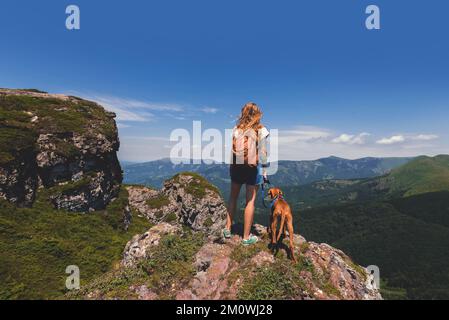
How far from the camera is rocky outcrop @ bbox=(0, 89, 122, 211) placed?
247 ft

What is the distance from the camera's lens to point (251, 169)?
12.5 meters

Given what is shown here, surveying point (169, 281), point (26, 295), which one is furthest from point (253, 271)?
point (26, 295)

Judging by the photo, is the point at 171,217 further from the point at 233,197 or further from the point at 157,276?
the point at 157,276

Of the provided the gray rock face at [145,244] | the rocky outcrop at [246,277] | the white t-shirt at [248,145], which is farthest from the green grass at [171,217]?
the white t-shirt at [248,145]

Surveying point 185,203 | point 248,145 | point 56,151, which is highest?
point 56,151

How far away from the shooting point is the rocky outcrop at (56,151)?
7525cm

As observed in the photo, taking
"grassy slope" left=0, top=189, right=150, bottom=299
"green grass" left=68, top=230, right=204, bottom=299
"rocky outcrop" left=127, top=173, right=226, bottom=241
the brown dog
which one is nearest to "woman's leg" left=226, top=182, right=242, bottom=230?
the brown dog

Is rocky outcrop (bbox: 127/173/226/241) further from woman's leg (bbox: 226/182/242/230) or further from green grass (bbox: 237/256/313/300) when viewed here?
green grass (bbox: 237/256/313/300)

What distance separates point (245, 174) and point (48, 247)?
7109 cm

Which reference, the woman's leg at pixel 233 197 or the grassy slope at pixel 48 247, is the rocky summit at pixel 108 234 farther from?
the woman's leg at pixel 233 197

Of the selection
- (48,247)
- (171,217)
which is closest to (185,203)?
(171,217)

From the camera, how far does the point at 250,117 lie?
12547 millimetres
